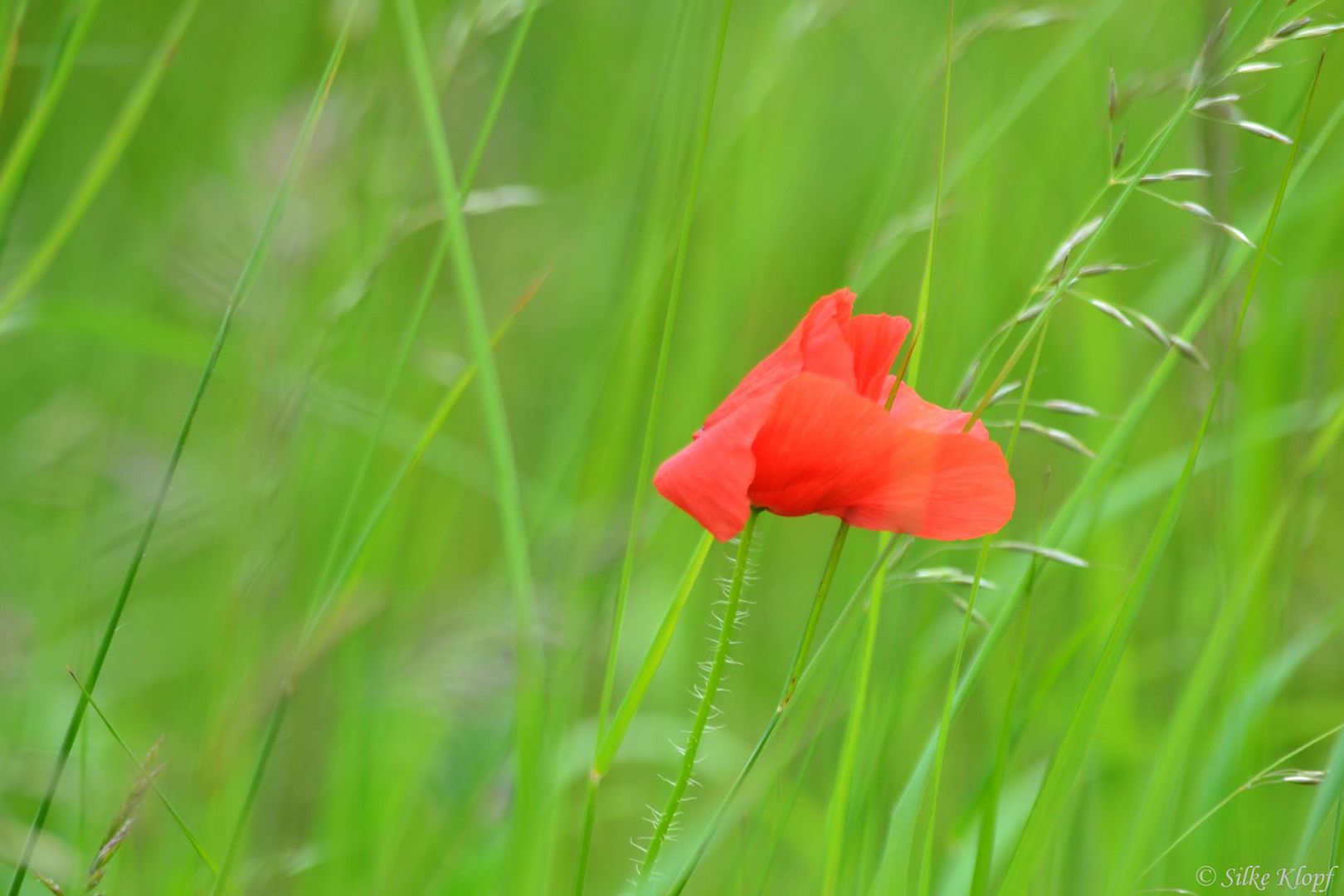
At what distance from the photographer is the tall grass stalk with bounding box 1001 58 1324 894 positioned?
0.71 meters

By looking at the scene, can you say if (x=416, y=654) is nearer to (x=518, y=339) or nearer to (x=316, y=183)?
(x=316, y=183)

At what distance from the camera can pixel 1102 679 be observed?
29.9 inches

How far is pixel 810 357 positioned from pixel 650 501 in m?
0.83

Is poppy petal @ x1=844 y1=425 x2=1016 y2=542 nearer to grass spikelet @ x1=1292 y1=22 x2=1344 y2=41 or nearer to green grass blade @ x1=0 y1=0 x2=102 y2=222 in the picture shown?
grass spikelet @ x1=1292 y1=22 x2=1344 y2=41

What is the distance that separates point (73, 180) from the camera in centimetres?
262

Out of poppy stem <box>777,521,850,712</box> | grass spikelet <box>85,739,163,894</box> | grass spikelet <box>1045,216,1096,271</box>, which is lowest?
grass spikelet <box>85,739,163,894</box>

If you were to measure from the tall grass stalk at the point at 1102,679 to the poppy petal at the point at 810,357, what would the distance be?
22 cm

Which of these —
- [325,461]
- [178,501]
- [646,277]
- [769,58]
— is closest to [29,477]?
[178,501]

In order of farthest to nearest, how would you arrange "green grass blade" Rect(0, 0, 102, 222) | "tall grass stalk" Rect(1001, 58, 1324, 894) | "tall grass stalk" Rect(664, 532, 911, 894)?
"green grass blade" Rect(0, 0, 102, 222)
"tall grass stalk" Rect(1001, 58, 1324, 894)
"tall grass stalk" Rect(664, 532, 911, 894)

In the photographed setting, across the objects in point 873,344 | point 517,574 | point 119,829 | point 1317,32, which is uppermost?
point 1317,32

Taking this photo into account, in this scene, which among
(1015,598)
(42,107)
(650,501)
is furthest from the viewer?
(650,501)

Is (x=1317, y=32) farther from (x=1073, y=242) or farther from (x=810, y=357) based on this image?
(x=810, y=357)

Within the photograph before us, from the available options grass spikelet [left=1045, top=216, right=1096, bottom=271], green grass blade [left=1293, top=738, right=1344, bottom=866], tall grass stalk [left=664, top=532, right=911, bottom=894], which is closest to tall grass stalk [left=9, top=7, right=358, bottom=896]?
tall grass stalk [left=664, top=532, right=911, bottom=894]

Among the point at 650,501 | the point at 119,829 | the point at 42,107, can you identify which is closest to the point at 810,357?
the point at 119,829
